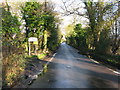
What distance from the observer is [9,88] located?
4.88 metres

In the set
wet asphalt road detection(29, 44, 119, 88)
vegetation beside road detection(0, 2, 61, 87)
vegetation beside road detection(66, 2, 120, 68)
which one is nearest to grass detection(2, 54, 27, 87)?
vegetation beside road detection(0, 2, 61, 87)

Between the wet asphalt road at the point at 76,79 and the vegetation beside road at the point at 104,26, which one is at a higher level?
the vegetation beside road at the point at 104,26

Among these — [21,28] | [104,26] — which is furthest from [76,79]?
[21,28]

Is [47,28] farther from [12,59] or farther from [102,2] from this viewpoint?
[12,59]

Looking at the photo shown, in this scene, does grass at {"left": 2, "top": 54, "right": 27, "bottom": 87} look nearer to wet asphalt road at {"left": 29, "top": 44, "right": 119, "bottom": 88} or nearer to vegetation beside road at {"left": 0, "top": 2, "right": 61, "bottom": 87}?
vegetation beside road at {"left": 0, "top": 2, "right": 61, "bottom": 87}

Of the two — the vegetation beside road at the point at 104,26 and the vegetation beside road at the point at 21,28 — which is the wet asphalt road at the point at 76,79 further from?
the vegetation beside road at the point at 104,26

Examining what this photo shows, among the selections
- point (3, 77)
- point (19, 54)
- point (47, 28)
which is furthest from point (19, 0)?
point (3, 77)

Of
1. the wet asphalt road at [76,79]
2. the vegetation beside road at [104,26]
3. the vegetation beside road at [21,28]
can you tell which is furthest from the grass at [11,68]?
the vegetation beside road at [104,26]

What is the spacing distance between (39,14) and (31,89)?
52.2 ft

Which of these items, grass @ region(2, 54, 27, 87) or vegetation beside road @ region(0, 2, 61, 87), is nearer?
grass @ region(2, 54, 27, 87)

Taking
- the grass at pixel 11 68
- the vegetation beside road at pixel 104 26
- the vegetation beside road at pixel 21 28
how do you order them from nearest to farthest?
the grass at pixel 11 68
the vegetation beside road at pixel 21 28
the vegetation beside road at pixel 104 26

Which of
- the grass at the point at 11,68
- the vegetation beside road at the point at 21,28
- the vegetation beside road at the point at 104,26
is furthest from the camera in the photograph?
the vegetation beside road at the point at 104,26

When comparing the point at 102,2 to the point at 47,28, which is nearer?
the point at 102,2

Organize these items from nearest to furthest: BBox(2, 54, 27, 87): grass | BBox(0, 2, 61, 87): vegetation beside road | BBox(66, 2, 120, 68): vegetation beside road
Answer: BBox(2, 54, 27, 87): grass < BBox(0, 2, 61, 87): vegetation beside road < BBox(66, 2, 120, 68): vegetation beside road
